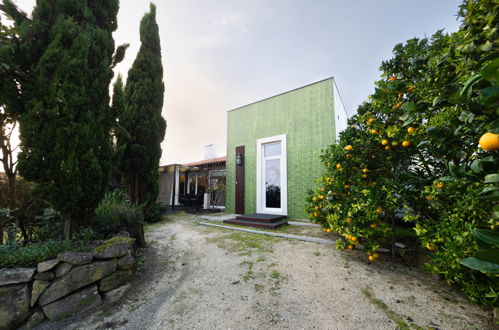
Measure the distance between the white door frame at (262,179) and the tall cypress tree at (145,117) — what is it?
3.61 meters

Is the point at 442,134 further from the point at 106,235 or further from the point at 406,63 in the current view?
the point at 106,235

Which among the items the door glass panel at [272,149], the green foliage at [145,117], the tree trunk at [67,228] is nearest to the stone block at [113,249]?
the tree trunk at [67,228]

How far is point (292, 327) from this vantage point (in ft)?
4.96

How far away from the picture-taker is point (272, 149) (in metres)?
6.85

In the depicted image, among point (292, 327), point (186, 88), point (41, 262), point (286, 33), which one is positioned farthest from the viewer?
point (186, 88)

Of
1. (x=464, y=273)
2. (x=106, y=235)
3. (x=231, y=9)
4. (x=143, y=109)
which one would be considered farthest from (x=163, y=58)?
(x=464, y=273)

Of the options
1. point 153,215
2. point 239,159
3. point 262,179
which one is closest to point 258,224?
point 262,179

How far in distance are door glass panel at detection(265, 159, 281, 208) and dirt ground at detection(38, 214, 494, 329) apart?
333 centimetres

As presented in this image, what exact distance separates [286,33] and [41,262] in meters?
7.50

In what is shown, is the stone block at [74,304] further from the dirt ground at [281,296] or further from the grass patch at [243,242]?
the grass patch at [243,242]

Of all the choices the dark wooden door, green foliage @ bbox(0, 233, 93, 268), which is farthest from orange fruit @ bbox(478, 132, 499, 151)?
the dark wooden door

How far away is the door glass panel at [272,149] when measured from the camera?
265 inches

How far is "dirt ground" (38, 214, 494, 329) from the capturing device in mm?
1565

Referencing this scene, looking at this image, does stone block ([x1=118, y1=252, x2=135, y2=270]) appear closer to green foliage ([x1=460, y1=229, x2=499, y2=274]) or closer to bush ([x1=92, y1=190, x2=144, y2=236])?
bush ([x1=92, y1=190, x2=144, y2=236])
